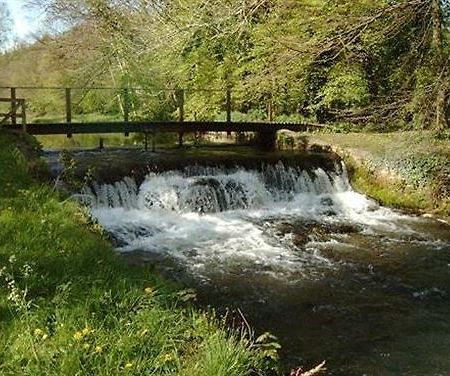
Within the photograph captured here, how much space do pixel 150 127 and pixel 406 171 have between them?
6.87 metres

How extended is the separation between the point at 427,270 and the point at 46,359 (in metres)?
6.02

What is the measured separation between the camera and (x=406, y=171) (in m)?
11.8

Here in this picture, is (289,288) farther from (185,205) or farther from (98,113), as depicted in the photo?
(98,113)

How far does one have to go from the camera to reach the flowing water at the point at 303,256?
545cm

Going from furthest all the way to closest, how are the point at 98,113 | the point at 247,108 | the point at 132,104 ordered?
1. the point at 98,113
2. the point at 132,104
3. the point at 247,108

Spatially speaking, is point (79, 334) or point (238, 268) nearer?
point (79, 334)

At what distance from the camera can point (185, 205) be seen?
1089cm

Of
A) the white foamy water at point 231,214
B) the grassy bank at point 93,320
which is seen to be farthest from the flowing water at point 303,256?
the grassy bank at point 93,320

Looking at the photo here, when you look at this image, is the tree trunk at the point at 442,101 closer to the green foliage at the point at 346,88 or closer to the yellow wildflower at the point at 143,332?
the green foliage at the point at 346,88

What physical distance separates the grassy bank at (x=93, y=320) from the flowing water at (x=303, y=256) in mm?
1691

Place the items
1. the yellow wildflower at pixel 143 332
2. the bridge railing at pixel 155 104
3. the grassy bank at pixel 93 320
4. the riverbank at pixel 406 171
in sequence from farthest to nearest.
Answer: the bridge railing at pixel 155 104 → the riverbank at pixel 406 171 → the yellow wildflower at pixel 143 332 → the grassy bank at pixel 93 320

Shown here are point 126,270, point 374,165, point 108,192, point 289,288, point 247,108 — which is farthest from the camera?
point 247,108

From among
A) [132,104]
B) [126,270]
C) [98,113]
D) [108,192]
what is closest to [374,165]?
[108,192]

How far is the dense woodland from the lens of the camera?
1019 centimetres
